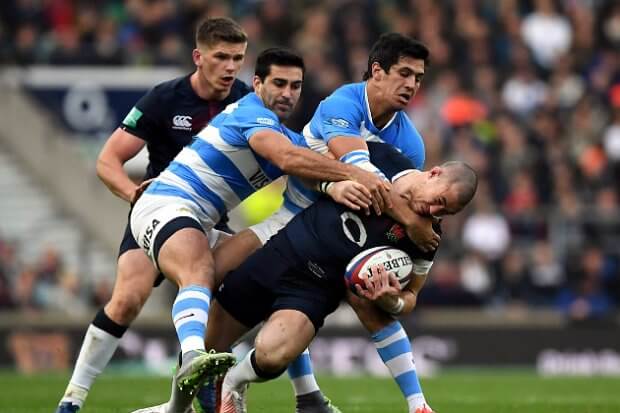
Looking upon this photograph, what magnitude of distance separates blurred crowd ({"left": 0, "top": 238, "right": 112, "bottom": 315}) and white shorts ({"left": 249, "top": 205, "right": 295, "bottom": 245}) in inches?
414

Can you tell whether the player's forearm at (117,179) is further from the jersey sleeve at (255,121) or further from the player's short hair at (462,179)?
the player's short hair at (462,179)

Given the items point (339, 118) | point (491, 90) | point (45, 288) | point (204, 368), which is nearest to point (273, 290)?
point (204, 368)

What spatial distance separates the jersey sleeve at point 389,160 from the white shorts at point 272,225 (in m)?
0.85

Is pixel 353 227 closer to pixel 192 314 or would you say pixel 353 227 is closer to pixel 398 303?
pixel 398 303

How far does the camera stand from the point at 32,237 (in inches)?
916

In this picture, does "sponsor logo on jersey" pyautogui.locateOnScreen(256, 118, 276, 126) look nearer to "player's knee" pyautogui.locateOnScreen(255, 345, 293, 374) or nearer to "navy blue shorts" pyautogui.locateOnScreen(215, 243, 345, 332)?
"navy blue shorts" pyautogui.locateOnScreen(215, 243, 345, 332)

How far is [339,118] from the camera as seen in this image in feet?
33.4

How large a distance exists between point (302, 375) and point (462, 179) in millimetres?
2083

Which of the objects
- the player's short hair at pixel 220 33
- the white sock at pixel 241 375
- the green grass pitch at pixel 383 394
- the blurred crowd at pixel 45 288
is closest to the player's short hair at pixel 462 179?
the white sock at pixel 241 375

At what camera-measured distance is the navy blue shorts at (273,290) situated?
991 centimetres

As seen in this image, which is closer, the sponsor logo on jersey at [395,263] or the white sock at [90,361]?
the sponsor logo on jersey at [395,263]

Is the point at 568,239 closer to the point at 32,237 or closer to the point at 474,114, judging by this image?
the point at 474,114

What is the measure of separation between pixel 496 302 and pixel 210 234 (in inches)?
412

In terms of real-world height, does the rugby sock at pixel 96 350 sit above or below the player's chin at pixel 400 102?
below
